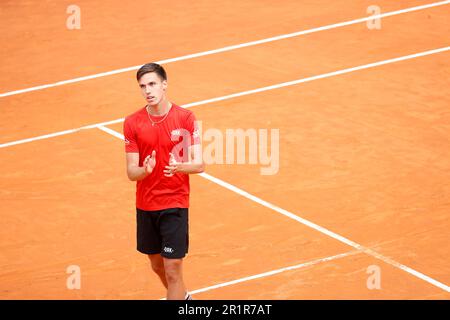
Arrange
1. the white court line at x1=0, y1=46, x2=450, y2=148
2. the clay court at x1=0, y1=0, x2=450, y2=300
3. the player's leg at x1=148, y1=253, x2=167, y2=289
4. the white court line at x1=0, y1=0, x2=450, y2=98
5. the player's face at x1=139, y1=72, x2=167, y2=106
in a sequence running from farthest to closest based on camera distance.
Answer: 1. the white court line at x1=0, y1=0, x2=450, y2=98
2. the white court line at x1=0, y1=46, x2=450, y2=148
3. the clay court at x1=0, y1=0, x2=450, y2=300
4. the player's leg at x1=148, y1=253, x2=167, y2=289
5. the player's face at x1=139, y1=72, x2=167, y2=106

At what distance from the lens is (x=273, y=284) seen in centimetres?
1178

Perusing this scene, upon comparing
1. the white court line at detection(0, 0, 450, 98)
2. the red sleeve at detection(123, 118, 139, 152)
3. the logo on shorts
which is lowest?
the logo on shorts

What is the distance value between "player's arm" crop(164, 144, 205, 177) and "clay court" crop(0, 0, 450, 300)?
2123 millimetres

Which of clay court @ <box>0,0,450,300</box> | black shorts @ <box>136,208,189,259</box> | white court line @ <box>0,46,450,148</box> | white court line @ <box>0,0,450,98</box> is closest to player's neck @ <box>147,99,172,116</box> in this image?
black shorts @ <box>136,208,189,259</box>

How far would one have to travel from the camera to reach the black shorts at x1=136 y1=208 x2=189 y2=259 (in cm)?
1006

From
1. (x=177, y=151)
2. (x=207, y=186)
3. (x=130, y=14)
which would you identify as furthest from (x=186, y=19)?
(x=177, y=151)

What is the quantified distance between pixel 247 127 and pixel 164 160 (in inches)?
255

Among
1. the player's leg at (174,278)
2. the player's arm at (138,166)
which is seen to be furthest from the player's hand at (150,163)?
the player's leg at (174,278)

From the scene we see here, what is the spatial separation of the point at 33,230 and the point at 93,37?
8.56m

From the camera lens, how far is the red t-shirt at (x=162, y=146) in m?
9.98

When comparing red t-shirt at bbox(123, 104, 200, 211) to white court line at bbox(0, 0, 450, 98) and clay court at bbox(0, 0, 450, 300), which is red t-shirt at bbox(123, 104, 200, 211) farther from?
white court line at bbox(0, 0, 450, 98)

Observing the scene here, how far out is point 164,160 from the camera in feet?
32.8

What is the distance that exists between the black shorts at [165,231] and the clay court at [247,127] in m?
1.44

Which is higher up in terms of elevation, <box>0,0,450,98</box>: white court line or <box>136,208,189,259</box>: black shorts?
<box>0,0,450,98</box>: white court line
